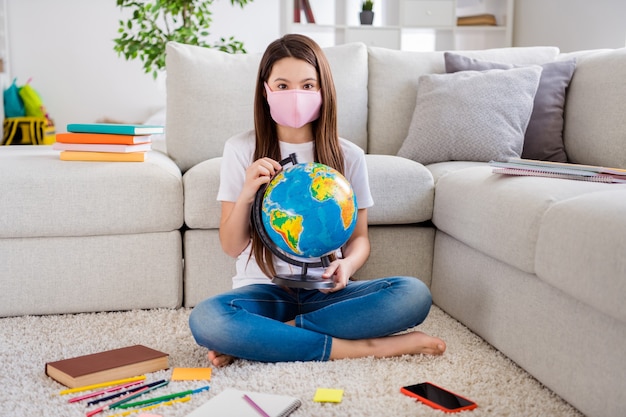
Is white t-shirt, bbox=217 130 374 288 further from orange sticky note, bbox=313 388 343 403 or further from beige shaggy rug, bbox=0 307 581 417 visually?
orange sticky note, bbox=313 388 343 403

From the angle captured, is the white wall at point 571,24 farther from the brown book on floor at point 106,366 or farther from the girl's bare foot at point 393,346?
the brown book on floor at point 106,366

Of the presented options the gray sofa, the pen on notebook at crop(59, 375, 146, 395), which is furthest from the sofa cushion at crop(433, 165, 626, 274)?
the pen on notebook at crop(59, 375, 146, 395)

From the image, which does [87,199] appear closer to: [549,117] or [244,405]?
[244,405]

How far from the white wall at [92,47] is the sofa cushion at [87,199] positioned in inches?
126

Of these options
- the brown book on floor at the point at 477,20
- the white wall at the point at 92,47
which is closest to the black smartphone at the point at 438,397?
the white wall at the point at 92,47

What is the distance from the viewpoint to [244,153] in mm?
2098

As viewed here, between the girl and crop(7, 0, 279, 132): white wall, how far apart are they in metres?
3.57

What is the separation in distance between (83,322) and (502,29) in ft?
14.1

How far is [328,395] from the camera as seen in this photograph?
165cm

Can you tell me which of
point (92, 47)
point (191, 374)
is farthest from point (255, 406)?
point (92, 47)

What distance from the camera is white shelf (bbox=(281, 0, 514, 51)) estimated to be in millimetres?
5430

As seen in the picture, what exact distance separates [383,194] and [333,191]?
747 mm

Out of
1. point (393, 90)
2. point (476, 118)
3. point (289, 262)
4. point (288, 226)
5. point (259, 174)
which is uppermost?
point (393, 90)

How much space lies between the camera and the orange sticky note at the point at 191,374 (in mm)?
1775
